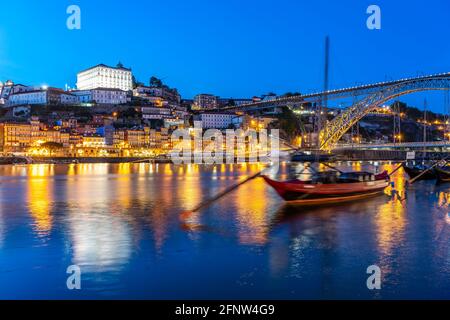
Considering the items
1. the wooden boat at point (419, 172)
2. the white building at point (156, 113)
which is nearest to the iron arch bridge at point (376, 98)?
the wooden boat at point (419, 172)

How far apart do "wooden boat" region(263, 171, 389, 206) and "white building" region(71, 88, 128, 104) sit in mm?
88207

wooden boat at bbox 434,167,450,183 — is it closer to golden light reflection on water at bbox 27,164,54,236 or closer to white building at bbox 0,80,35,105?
golden light reflection on water at bbox 27,164,54,236

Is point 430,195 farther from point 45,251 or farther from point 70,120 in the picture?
point 70,120

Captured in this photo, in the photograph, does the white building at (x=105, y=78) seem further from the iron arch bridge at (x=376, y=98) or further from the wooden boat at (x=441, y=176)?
the wooden boat at (x=441, y=176)

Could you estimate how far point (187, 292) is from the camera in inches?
294

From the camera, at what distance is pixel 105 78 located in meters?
108

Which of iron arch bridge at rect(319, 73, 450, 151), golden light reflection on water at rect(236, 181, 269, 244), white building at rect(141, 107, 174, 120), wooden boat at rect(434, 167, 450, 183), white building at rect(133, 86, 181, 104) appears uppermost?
white building at rect(133, 86, 181, 104)

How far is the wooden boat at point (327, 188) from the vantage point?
17219 millimetres

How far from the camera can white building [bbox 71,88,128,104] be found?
335 ft

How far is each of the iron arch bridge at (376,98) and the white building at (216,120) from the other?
46531mm

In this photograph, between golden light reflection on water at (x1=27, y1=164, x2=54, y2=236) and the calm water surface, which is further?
golden light reflection on water at (x1=27, y1=164, x2=54, y2=236)

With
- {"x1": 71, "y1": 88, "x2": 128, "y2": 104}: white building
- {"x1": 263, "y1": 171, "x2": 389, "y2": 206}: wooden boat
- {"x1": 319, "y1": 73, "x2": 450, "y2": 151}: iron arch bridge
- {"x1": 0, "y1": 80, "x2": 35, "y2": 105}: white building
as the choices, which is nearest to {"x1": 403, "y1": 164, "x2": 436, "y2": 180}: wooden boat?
{"x1": 319, "y1": 73, "x2": 450, "y2": 151}: iron arch bridge

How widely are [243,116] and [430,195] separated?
2903 inches
